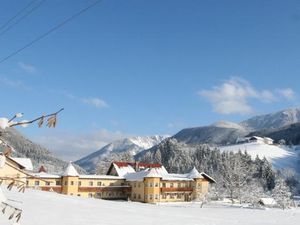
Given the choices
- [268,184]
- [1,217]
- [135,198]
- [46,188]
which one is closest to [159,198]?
[135,198]

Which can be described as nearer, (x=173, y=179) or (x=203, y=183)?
(x=173, y=179)

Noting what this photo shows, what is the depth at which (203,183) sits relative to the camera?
92312 mm

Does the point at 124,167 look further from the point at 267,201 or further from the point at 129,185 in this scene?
the point at 267,201

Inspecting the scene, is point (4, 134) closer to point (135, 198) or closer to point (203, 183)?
point (135, 198)

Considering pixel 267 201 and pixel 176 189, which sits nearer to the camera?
pixel 267 201

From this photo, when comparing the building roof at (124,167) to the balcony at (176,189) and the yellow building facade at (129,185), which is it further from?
the balcony at (176,189)

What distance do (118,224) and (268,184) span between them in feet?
391

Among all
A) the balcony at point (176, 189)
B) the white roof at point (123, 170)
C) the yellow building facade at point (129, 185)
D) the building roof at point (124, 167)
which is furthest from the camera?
the building roof at point (124, 167)

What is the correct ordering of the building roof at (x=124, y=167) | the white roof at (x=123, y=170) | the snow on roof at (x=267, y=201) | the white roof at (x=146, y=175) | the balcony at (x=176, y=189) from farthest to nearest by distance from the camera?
the building roof at (x=124, y=167) → the white roof at (x=123, y=170) → the balcony at (x=176, y=189) → the white roof at (x=146, y=175) → the snow on roof at (x=267, y=201)

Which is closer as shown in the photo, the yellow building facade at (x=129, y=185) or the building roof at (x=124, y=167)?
the yellow building facade at (x=129, y=185)

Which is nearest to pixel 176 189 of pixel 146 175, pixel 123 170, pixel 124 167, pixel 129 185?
pixel 146 175

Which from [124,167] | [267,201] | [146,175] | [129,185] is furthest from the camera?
[124,167]

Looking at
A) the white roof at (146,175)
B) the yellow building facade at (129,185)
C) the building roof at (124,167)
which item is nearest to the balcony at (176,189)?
the yellow building facade at (129,185)

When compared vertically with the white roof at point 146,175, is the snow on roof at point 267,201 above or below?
below
